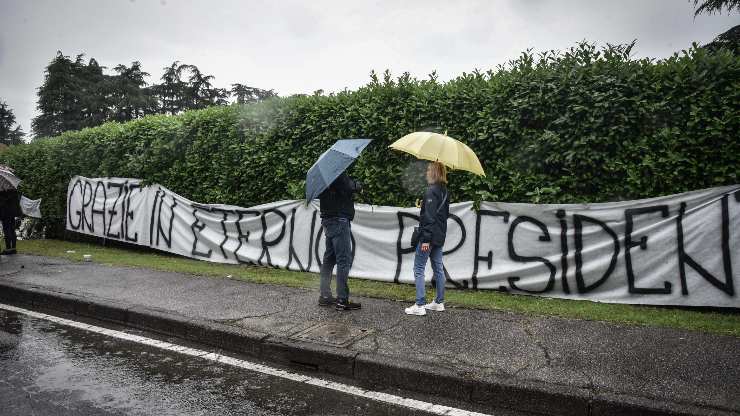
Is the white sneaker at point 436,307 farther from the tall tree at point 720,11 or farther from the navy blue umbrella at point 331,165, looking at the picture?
the tall tree at point 720,11

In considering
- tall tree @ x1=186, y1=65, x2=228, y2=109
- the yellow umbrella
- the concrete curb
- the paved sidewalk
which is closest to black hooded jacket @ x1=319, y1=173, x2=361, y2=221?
the yellow umbrella

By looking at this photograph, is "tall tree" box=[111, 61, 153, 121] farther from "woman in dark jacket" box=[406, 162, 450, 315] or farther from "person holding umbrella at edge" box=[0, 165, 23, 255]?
"woman in dark jacket" box=[406, 162, 450, 315]

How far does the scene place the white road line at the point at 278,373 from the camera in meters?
3.68

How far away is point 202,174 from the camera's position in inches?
422

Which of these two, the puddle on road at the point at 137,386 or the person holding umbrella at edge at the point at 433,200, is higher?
the person holding umbrella at edge at the point at 433,200

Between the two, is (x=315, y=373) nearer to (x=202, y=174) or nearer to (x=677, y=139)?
(x=677, y=139)

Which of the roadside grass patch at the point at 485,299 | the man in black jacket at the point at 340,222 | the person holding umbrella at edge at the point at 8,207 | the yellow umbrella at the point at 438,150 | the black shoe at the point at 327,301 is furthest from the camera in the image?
the person holding umbrella at edge at the point at 8,207

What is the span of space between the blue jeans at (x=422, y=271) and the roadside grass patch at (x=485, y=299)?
365mm

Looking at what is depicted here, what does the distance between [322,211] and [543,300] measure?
3063 mm

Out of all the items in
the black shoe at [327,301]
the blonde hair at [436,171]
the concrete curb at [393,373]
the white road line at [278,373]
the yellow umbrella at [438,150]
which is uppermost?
the yellow umbrella at [438,150]

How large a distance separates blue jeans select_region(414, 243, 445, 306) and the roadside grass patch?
36cm

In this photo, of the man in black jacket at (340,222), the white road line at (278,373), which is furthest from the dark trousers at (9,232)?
the man in black jacket at (340,222)

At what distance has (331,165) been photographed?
5.73m

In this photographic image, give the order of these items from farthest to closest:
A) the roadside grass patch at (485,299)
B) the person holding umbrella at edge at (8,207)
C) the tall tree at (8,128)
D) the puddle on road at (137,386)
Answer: the tall tree at (8,128)
the person holding umbrella at edge at (8,207)
the roadside grass patch at (485,299)
the puddle on road at (137,386)
